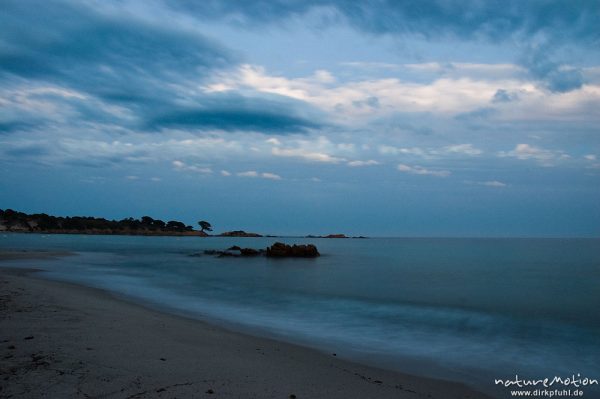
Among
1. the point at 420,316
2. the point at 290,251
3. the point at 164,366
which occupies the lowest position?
the point at 420,316

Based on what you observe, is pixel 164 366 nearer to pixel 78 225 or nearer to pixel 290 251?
pixel 290 251

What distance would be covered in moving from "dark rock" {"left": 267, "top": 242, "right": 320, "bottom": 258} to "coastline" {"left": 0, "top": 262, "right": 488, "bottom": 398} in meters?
41.1

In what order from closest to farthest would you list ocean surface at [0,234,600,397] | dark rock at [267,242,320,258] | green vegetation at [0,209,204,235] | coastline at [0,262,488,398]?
coastline at [0,262,488,398], ocean surface at [0,234,600,397], dark rock at [267,242,320,258], green vegetation at [0,209,204,235]

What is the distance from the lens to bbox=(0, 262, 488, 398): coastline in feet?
16.9

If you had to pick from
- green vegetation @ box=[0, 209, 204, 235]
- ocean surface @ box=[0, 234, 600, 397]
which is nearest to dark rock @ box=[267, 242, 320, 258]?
ocean surface @ box=[0, 234, 600, 397]

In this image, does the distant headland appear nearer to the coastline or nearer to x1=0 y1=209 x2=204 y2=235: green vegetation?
x1=0 y1=209 x2=204 y2=235: green vegetation

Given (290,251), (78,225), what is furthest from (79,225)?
(290,251)

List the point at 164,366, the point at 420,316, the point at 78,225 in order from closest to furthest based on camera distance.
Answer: the point at 164,366
the point at 420,316
the point at 78,225

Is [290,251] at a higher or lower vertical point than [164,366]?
lower

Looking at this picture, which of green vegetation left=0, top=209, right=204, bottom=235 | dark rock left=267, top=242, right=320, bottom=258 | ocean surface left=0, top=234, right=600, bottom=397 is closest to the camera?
ocean surface left=0, top=234, right=600, bottom=397

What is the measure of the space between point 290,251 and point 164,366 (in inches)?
1805

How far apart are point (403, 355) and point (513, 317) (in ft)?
26.9

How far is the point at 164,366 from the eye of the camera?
19.8 feet

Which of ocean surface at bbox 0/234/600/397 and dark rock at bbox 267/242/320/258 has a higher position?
dark rock at bbox 267/242/320/258
